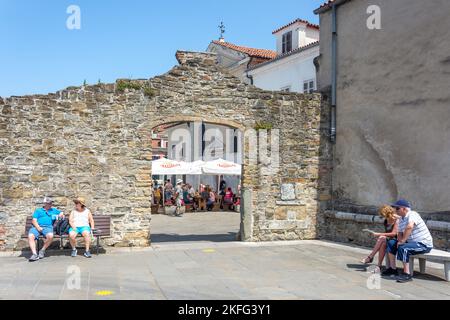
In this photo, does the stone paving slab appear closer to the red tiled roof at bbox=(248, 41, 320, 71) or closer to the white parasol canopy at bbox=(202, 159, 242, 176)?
the white parasol canopy at bbox=(202, 159, 242, 176)

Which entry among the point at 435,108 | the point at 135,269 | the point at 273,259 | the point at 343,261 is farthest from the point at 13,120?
the point at 435,108

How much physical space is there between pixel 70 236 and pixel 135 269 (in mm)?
1953

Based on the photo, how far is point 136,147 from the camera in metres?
10.9

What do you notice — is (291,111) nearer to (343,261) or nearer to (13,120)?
(343,261)

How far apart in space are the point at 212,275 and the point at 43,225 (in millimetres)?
3869

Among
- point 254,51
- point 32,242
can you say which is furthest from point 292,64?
point 32,242

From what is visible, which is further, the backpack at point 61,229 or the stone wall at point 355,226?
the backpack at point 61,229

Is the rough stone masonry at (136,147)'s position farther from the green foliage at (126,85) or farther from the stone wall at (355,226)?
the stone wall at (355,226)

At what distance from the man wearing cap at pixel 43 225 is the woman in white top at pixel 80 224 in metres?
0.36

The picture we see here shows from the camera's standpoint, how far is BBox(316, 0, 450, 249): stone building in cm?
962

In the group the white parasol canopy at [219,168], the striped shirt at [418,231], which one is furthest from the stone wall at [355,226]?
the white parasol canopy at [219,168]

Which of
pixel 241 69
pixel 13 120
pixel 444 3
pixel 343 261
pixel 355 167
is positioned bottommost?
pixel 343 261

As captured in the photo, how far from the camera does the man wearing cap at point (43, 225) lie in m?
9.23

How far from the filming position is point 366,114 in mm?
11453
